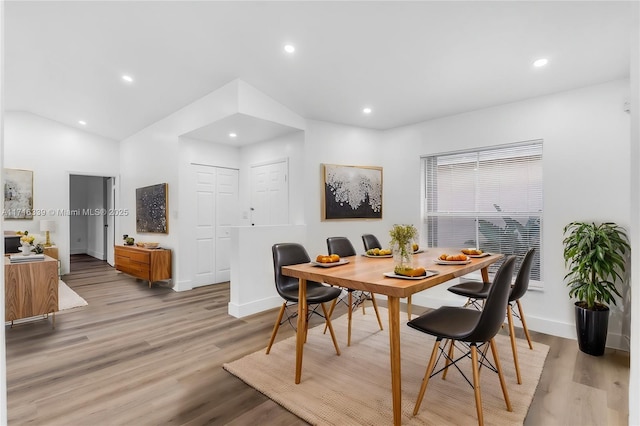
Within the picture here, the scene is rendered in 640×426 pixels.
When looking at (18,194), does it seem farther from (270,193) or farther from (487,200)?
(487,200)

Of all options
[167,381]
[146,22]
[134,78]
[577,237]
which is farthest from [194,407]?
[134,78]

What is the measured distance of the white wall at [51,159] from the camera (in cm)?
580

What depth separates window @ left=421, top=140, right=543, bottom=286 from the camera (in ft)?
11.9

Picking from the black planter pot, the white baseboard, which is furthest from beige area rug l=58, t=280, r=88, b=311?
the black planter pot

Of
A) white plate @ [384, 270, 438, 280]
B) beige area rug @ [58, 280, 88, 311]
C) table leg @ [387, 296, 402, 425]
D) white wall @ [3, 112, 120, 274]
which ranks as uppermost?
white wall @ [3, 112, 120, 274]

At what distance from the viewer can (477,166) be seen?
405cm

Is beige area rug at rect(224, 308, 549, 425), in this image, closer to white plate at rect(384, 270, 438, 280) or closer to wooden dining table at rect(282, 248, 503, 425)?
wooden dining table at rect(282, 248, 503, 425)

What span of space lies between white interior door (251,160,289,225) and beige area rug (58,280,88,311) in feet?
8.50

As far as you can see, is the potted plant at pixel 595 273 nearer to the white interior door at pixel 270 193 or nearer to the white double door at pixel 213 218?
the white interior door at pixel 270 193

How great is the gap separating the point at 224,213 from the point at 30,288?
108 inches

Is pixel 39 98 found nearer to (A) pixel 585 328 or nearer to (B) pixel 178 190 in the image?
(B) pixel 178 190

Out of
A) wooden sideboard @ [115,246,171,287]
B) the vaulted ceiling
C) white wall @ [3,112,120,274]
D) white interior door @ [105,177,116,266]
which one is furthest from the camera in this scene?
white interior door @ [105,177,116,266]

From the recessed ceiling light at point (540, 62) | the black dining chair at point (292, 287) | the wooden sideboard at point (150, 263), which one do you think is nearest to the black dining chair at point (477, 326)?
the black dining chair at point (292, 287)

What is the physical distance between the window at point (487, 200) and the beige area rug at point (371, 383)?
48.8 inches
